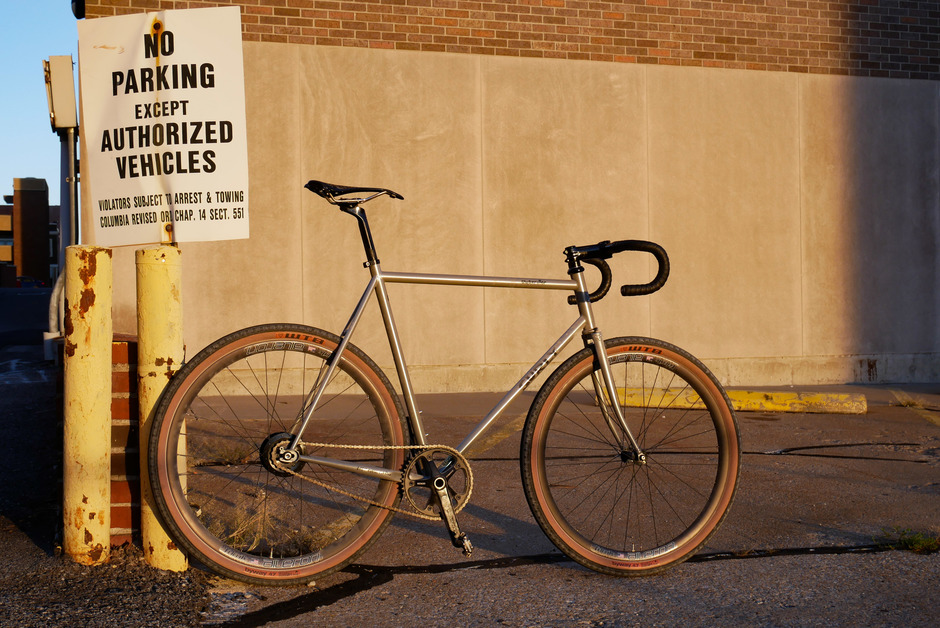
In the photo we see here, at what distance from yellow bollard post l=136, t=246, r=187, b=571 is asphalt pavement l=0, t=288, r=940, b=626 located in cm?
12

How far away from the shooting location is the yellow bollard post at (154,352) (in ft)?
10.3

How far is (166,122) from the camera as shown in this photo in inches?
130

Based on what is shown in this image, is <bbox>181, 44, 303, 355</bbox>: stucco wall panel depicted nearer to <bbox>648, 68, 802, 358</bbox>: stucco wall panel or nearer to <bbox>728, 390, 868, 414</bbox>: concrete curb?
<bbox>648, 68, 802, 358</bbox>: stucco wall panel

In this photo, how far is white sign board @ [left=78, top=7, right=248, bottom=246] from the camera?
329 cm

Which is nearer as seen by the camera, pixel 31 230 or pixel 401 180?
pixel 401 180

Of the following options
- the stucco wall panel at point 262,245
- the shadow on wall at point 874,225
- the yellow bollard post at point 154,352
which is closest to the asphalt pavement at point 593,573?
the yellow bollard post at point 154,352

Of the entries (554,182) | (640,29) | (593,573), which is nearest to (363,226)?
(593,573)

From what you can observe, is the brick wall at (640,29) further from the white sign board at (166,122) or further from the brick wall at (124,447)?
the brick wall at (124,447)

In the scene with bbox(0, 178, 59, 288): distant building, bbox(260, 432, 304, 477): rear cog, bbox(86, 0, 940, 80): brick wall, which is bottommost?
bbox(260, 432, 304, 477): rear cog

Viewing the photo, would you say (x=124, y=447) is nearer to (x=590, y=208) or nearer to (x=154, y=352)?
(x=154, y=352)

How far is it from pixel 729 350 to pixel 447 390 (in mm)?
3156

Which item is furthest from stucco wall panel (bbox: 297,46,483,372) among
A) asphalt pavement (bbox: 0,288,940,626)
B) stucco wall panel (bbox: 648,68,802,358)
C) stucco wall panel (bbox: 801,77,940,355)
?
stucco wall panel (bbox: 801,77,940,355)

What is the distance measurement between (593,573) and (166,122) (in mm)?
2310

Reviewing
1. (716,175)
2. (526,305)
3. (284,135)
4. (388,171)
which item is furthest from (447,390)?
(716,175)
